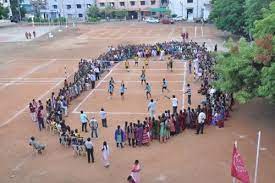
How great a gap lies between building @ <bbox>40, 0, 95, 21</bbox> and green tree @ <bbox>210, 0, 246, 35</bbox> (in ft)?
139

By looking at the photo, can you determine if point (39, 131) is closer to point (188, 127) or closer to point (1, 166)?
point (1, 166)

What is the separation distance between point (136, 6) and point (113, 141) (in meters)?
66.6

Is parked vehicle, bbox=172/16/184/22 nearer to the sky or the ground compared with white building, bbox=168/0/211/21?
nearer to the ground

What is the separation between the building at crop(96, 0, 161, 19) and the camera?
266 feet

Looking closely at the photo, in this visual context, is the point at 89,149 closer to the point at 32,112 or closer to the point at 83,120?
the point at 83,120

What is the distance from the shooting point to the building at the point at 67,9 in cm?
8419

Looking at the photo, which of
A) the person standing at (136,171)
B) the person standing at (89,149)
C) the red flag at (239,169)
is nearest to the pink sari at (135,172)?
the person standing at (136,171)

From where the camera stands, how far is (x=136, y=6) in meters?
81.8

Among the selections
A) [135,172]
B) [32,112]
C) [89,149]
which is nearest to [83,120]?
[89,149]

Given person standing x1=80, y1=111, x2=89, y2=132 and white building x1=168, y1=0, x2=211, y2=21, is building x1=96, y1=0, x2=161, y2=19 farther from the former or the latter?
person standing x1=80, y1=111, x2=89, y2=132

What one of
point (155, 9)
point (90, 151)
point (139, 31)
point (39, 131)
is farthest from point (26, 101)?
point (155, 9)

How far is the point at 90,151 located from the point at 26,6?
82.2 m

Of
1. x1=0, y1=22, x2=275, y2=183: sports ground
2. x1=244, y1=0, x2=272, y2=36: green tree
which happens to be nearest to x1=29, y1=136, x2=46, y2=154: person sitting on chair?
x1=0, y1=22, x2=275, y2=183: sports ground

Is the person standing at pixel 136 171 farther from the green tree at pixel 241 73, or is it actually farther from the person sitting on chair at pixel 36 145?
Result: the green tree at pixel 241 73
